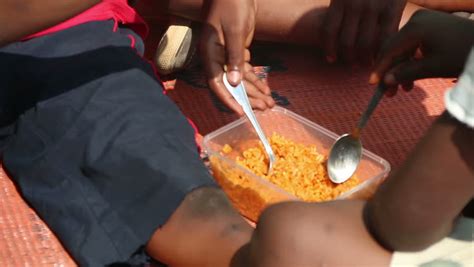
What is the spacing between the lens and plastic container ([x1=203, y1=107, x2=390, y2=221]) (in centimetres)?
108

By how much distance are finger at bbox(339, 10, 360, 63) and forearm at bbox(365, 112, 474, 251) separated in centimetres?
63

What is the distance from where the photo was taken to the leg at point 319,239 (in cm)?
79

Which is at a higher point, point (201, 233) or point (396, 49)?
point (396, 49)

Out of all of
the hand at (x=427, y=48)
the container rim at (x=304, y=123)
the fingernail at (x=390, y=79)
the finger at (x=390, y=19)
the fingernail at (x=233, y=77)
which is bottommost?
the container rim at (x=304, y=123)

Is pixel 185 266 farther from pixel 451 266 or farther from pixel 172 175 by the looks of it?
pixel 451 266

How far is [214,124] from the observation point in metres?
1.35

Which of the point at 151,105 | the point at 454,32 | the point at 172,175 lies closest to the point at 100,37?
the point at 151,105

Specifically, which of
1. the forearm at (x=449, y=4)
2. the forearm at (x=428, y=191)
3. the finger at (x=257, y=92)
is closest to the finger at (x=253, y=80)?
the finger at (x=257, y=92)

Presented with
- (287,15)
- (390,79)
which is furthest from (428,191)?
(287,15)

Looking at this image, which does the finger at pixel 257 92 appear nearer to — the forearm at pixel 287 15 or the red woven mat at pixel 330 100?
the red woven mat at pixel 330 100

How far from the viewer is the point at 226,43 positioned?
1.15 m

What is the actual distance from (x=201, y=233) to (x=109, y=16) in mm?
451

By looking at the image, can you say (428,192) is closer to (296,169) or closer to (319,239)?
(319,239)

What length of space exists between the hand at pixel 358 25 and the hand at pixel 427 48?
0.32 metres
